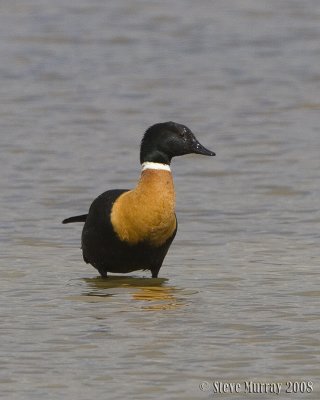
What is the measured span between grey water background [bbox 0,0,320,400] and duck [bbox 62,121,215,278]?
7.4 inches

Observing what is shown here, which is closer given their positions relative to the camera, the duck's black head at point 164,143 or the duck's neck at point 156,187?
the duck's neck at point 156,187

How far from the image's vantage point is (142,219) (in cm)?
927

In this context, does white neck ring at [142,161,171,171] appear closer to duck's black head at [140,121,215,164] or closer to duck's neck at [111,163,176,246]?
duck's black head at [140,121,215,164]

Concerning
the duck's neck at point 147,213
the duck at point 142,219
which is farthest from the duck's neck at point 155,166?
the duck's neck at point 147,213

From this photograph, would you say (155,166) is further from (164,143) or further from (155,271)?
(155,271)

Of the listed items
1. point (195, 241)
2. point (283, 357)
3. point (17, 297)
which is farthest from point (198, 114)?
point (283, 357)

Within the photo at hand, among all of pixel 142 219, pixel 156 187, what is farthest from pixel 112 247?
pixel 156 187

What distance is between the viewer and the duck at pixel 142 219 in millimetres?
9305

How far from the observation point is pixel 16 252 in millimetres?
10500

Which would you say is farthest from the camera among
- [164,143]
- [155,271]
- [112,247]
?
[164,143]

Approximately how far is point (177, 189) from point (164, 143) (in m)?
3.25

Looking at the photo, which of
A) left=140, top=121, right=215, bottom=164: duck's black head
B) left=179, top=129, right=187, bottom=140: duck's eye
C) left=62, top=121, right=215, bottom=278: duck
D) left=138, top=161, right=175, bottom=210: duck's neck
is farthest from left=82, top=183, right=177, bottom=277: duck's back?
left=179, top=129, right=187, bottom=140: duck's eye

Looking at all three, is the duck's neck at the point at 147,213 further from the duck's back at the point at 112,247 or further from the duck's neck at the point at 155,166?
the duck's neck at the point at 155,166

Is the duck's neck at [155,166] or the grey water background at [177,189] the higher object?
the duck's neck at [155,166]
